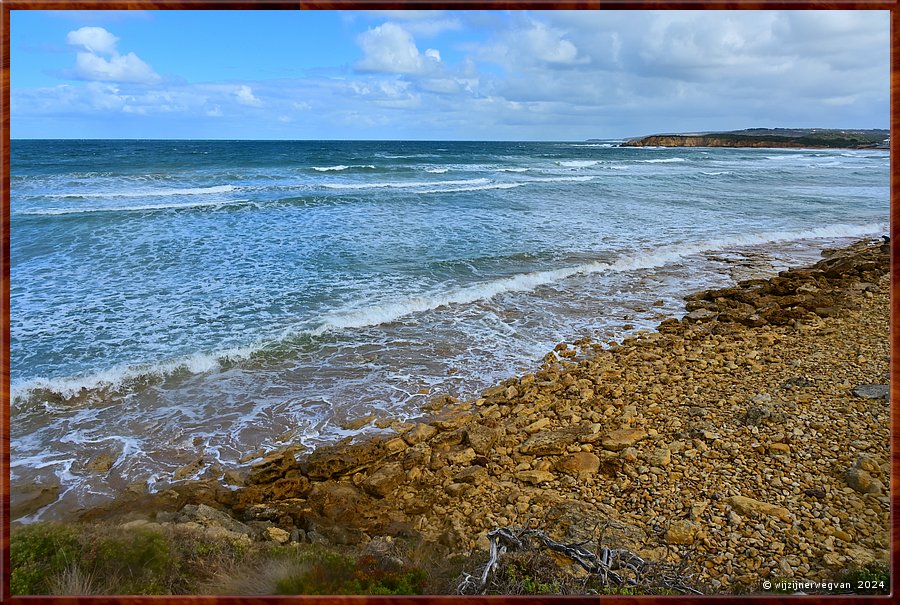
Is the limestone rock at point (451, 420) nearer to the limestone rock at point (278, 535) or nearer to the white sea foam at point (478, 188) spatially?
the limestone rock at point (278, 535)

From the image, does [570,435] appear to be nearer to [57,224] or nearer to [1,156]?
[1,156]

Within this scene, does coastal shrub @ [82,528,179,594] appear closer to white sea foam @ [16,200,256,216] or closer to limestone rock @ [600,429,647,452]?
limestone rock @ [600,429,647,452]

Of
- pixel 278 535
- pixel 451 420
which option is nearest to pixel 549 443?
pixel 451 420

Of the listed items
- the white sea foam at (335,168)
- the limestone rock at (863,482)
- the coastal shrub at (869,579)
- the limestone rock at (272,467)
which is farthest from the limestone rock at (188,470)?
the white sea foam at (335,168)

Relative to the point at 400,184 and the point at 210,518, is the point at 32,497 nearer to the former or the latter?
the point at 210,518

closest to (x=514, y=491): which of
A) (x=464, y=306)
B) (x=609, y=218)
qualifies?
(x=464, y=306)
